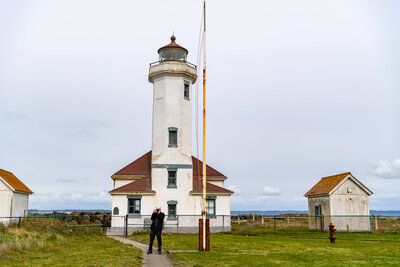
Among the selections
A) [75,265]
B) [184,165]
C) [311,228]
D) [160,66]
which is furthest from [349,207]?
[75,265]

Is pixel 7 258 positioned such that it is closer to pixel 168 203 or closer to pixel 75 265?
pixel 75 265

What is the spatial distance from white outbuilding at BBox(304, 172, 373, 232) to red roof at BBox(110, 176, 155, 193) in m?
13.4

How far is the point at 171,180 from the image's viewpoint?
29500mm

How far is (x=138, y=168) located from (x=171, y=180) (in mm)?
4694

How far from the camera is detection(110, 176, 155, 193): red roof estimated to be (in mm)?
28530

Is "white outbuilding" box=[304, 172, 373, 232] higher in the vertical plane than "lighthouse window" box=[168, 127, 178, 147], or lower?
lower

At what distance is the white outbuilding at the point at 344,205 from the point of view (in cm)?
2772

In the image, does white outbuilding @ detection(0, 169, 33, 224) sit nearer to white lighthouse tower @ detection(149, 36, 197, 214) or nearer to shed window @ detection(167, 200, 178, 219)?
white lighthouse tower @ detection(149, 36, 197, 214)

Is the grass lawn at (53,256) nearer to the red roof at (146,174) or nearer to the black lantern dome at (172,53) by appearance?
the red roof at (146,174)

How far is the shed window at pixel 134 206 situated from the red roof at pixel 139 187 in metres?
0.81

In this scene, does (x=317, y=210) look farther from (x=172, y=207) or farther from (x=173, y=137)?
(x=173, y=137)

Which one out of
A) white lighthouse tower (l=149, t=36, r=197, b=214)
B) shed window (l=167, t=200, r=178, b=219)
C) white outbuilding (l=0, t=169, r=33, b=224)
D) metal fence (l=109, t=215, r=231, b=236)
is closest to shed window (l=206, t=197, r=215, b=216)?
metal fence (l=109, t=215, r=231, b=236)

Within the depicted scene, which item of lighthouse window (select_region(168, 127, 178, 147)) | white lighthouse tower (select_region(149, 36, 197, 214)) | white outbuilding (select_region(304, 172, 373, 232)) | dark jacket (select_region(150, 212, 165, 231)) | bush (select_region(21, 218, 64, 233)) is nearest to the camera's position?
dark jacket (select_region(150, 212, 165, 231))

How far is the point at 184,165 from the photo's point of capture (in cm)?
2950
